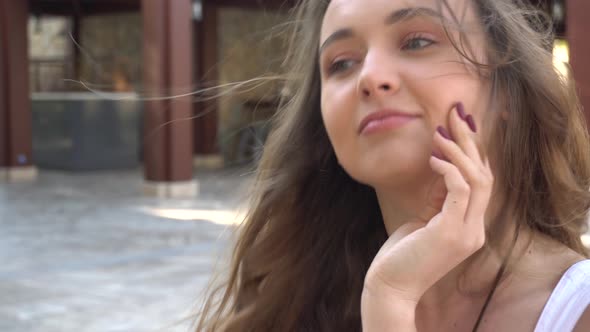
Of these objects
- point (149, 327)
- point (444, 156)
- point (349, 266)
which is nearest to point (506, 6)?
point (444, 156)

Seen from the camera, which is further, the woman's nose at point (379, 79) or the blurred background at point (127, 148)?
the blurred background at point (127, 148)

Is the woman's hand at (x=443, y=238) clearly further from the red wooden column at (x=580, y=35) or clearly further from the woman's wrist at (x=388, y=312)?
the red wooden column at (x=580, y=35)

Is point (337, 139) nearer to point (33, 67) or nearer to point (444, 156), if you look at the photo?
point (444, 156)

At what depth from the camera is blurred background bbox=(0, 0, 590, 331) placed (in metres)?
4.17

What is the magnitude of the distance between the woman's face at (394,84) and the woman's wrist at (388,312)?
149 millimetres

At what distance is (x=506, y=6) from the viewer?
1202mm

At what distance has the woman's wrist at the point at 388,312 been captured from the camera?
1013 mm

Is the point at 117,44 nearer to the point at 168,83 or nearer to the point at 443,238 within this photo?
the point at 168,83

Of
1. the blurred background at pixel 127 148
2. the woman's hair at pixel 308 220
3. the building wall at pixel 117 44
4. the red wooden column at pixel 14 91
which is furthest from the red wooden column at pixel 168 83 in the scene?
the woman's hair at pixel 308 220

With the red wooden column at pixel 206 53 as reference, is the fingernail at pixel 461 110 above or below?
above

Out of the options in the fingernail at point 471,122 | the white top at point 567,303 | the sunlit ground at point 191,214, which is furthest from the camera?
the sunlit ground at point 191,214

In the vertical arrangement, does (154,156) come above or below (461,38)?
below

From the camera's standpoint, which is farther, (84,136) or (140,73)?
(140,73)

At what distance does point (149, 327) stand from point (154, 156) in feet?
22.7
